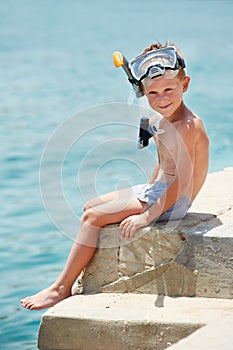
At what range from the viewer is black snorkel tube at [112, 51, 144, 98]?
3.61m

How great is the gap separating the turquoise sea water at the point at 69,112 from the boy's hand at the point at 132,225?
22.3 inches

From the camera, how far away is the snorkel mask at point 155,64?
3637 mm

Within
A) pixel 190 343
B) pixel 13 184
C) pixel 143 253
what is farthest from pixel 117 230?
pixel 13 184

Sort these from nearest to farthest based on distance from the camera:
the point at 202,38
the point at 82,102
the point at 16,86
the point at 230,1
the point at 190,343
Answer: the point at 190,343
the point at 82,102
the point at 16,86
the point at 202,38
the point at 230,1

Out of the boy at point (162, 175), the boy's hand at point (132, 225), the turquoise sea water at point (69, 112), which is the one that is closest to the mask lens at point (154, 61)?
the boy at point (162, 175)

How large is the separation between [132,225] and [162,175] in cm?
31

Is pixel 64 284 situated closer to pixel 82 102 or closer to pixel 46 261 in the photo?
pixel 46 261

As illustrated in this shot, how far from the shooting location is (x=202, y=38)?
1348 cm

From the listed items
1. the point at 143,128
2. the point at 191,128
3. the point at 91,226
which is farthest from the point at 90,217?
the point at 191,128

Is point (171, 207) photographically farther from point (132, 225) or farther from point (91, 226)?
point (91, 226)

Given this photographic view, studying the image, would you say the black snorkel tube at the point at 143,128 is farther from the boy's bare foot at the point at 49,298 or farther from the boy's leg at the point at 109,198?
the boy's bare foot at the point at 49,298

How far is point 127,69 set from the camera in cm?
372

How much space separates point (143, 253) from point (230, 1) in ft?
46.2

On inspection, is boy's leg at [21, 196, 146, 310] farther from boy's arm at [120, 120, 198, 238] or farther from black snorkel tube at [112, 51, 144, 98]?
black snorkel tube at [112, 51, 144, 98]
